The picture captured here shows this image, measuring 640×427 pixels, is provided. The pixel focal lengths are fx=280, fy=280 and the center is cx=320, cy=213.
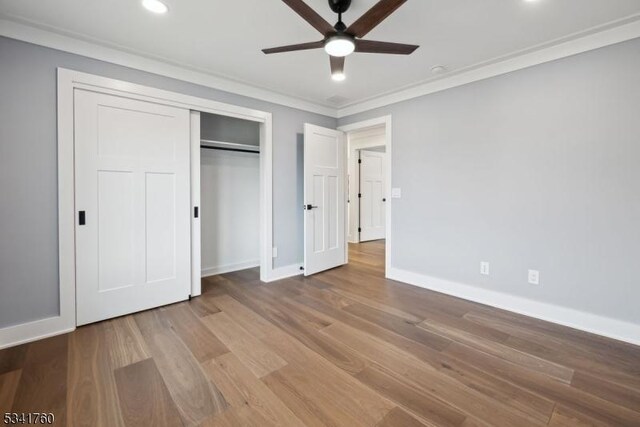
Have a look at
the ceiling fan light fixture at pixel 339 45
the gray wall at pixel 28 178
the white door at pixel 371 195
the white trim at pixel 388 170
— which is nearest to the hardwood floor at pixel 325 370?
the gray wall at pixel 28 178

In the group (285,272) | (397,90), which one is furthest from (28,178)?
(397,90)

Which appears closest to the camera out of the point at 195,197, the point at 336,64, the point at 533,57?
the point at 336,64

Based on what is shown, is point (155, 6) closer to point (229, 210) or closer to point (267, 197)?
point (267, 197)

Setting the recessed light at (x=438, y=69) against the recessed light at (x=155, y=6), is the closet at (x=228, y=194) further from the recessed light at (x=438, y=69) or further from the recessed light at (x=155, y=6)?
the recessed light at (x=438, y=69)

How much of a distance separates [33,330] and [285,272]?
2.44 meters

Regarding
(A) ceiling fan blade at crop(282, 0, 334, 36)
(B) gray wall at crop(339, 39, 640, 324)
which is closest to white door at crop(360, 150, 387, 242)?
(B) gray wall at crop(339, 39, 640, 324)

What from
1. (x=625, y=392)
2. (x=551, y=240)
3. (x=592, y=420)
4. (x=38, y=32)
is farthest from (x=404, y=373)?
(x=38, y=32)

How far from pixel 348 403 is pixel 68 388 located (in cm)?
167

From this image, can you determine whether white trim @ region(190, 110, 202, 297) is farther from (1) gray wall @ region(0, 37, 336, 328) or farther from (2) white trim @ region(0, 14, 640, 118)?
(1) gray wall @ region(0, 37, 336, 328)

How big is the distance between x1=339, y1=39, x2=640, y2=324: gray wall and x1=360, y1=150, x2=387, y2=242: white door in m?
3.04

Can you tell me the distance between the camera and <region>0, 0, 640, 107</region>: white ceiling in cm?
198

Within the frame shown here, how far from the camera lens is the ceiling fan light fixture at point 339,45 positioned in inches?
68.6

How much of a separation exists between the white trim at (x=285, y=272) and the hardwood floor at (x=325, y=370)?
2.90 ft

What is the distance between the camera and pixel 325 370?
1862 millimetres
